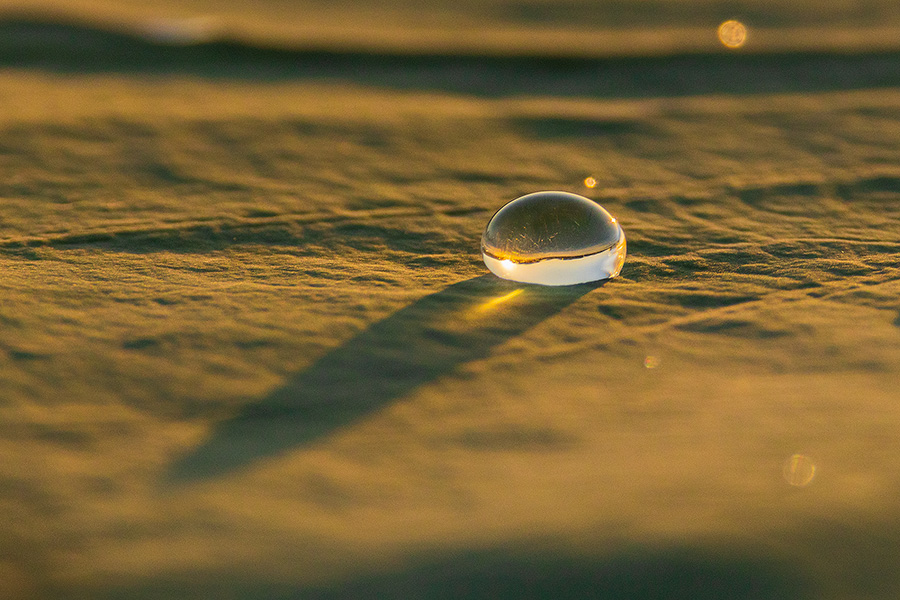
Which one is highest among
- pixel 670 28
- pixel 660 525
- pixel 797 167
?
pixel 670 28

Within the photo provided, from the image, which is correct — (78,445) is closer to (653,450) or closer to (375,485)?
(375,485)

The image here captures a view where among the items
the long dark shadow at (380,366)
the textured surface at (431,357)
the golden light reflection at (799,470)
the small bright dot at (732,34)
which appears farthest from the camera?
the small bright dot at (732,34)

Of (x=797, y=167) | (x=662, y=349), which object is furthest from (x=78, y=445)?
(x=797, y=167)

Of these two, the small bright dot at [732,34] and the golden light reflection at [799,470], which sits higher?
the small bright dot at [732,34]

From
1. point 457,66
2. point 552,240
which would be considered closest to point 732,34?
point 457,66

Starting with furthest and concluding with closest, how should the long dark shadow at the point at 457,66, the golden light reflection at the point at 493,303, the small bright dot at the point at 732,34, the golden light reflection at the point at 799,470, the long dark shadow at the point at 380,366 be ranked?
the small bright dot at the point at 732,34, the long dark shadow at the point at 457,66, the golden light reflection at the point at 493,303, the long dark shadow at the point at 380,366, the golden light reflection at the point at 799,470

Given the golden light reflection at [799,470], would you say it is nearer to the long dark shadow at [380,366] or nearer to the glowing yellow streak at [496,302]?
the long dark shadow at [380,366]

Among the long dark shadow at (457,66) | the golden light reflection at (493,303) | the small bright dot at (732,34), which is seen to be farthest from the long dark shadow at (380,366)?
the small bright dot at (732,34)
